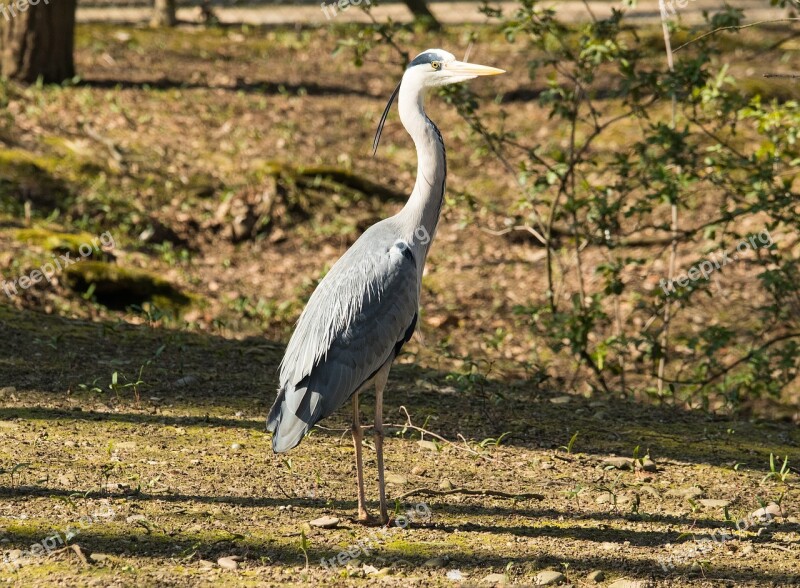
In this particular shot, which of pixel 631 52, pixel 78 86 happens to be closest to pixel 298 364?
pixel 631 52

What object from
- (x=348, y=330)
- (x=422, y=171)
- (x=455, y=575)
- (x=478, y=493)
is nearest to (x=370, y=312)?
(x=348, y=330)

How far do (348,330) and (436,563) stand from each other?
114cm

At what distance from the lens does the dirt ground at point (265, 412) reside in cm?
416

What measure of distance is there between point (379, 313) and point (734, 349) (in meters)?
4.90

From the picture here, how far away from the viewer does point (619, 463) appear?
5.38 m

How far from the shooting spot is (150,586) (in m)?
3.76

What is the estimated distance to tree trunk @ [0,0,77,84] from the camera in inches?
436

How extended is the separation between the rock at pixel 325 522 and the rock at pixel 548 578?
0.93 meters

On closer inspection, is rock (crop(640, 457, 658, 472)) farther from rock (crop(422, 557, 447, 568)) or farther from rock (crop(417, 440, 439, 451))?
rock (crop(422, 557, 447, 568))

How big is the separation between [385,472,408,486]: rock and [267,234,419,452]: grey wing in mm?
632
